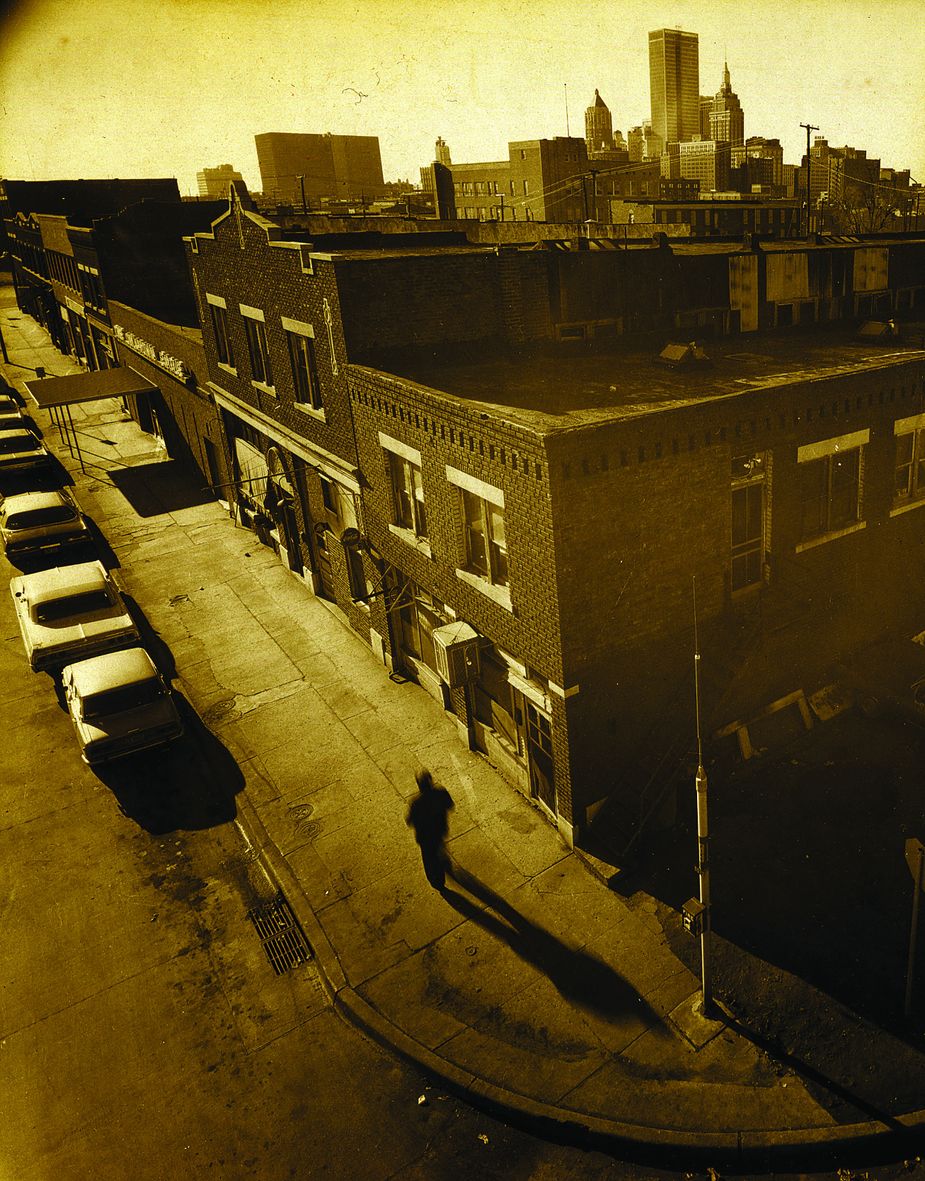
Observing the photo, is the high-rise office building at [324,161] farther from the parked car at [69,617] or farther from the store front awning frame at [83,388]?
the parked car at [69,617]

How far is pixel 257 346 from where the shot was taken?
73.2ft

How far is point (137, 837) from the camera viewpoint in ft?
47.9

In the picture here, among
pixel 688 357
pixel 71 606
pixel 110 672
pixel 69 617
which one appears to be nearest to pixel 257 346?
pixel 71 606

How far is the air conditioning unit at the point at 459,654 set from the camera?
14367 millimetres

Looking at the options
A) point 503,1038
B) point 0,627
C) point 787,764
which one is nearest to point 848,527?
point 787,764

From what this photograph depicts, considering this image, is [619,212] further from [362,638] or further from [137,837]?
[137,837]

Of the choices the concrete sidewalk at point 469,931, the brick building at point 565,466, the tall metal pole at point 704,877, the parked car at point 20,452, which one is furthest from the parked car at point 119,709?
the parked car at point 20,452

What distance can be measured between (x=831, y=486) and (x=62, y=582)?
18370mm

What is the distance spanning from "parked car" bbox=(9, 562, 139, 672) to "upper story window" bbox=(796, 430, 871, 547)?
1563 centimetres

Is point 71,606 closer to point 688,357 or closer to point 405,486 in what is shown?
point 405,486

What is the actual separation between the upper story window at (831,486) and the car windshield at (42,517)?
22.8 metres

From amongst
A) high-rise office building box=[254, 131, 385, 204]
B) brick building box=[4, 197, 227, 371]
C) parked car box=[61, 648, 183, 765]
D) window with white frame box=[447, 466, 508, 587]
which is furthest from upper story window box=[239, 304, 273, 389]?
high-rise office building box=[254, 131, 385, 204]

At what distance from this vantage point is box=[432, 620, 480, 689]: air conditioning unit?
47.1 feet

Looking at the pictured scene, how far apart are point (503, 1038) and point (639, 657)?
6019 mm
